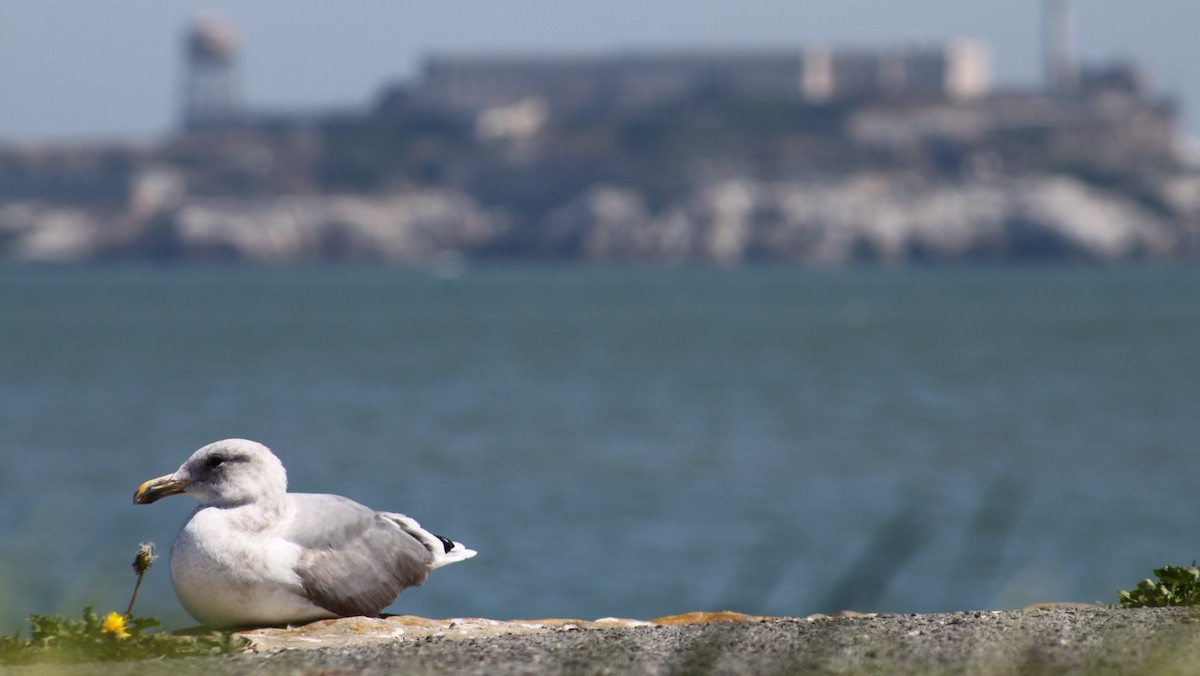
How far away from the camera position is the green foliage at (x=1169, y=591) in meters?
6.26

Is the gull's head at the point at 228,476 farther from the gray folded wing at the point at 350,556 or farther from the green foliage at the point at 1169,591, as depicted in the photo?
the green foliage at the point at 1169,591

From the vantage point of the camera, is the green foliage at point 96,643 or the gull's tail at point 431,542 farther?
the gull's tail at point 431,542

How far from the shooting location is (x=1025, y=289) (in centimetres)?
12756

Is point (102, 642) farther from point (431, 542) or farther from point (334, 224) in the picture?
point (334, 224)

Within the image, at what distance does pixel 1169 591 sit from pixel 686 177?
167791 millimetres

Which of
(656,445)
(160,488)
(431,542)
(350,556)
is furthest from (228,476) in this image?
(656,445)

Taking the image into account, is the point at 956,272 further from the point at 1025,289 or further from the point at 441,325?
the point at 441,325

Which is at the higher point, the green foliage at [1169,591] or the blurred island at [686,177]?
the blurred island at [686,177]

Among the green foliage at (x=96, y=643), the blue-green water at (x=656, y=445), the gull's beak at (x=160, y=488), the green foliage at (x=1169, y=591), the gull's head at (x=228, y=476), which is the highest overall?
the blue-green water at (x=656, y=445)

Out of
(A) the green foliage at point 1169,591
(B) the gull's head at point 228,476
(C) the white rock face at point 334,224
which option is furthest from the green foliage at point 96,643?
(C) the white rock face at point 334,224

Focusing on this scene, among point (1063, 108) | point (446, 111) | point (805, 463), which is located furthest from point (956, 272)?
point (805, 463)

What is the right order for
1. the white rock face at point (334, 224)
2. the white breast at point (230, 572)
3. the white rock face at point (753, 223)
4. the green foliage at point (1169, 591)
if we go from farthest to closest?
1. the white rock face at point (334, 224)
2. the white rock face at point (753, 223)
3. the green foliage at point (1169, 591)
4. the white breast at point (230, 572)

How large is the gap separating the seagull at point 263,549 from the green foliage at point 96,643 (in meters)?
0.35

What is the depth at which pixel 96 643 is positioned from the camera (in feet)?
18.0
